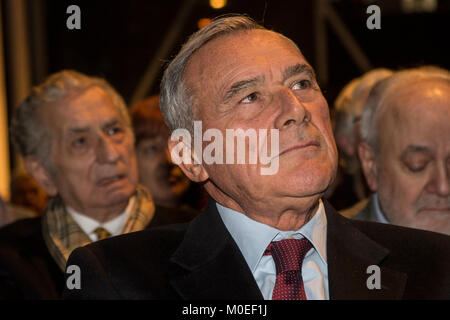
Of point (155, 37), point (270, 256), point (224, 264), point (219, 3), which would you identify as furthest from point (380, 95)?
point (155, 37)

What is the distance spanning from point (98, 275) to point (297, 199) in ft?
2.01

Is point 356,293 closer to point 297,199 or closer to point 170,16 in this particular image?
point 297,199

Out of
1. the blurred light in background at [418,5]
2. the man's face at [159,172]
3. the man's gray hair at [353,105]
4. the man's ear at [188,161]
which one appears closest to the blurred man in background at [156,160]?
the man's face at [159,172]

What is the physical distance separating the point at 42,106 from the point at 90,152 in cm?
37

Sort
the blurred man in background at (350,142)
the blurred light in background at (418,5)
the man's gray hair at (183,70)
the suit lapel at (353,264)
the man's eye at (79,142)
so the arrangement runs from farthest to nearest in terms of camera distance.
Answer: the blurred light in background at (418,5)
the blurred man in background at (350,142)
the man's eye at (79,142)
the man's gray hair at (183,70)
the suit lapel at (353,264)

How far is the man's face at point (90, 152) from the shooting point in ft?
11.2

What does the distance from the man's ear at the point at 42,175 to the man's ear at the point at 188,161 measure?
4.52 feet

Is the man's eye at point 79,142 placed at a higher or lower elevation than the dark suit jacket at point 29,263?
higher

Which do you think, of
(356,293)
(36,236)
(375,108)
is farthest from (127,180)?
(356,293)

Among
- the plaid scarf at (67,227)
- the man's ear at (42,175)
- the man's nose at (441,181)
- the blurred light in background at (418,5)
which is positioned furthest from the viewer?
the blurred light in background at (418,5)

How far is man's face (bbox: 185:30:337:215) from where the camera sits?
2.04 m

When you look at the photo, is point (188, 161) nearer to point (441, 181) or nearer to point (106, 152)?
point (441, 181)

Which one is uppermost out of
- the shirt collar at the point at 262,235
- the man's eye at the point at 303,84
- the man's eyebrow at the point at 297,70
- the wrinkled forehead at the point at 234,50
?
the wrinkled forehead at the point at 234,50

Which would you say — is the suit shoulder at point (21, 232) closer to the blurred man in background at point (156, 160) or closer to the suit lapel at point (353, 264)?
the blurred man in background at point (156, 160)
